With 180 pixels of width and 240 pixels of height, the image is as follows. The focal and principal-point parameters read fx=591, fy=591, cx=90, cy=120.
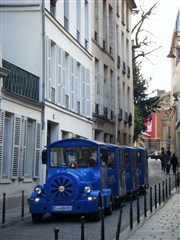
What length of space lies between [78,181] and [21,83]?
693 cm

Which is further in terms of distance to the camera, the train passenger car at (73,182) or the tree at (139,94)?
the tree at (139,94)

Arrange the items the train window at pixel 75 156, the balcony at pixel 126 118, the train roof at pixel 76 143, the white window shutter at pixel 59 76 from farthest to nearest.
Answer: the balcony at pixel 126 118 → the white window shutter at pixel 59 76 → the train roof at pixel 76 143 → the train window at pixel 75 156

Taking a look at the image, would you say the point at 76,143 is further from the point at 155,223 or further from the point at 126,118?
the point at 126,118

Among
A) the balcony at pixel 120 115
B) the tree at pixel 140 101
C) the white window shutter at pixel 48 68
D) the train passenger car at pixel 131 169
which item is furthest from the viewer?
the tree at pixel 140 101

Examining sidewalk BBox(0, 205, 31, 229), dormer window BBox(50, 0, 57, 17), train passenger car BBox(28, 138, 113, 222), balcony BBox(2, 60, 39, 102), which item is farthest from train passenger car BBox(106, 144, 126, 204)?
dormer window BBox(50, 0, 57, 17)

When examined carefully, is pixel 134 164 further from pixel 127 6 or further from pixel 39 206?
pixel 127 6

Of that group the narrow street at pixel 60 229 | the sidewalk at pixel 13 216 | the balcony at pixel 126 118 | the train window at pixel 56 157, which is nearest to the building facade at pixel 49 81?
the sidewalk at pixel 13 216

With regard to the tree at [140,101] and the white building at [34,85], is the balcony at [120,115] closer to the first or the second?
the tree at [140,101]

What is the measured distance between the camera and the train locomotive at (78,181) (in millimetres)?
16953

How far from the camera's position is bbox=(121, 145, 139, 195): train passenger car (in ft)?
80.2

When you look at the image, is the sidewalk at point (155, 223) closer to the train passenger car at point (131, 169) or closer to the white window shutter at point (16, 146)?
the white window shutter at point (16, 146)

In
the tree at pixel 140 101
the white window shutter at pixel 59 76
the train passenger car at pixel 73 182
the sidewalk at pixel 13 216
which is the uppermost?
the tree at pixel 140 101

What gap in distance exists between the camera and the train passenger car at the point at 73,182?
1695cm

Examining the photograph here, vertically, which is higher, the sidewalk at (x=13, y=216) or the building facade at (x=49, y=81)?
the building facade at (x=49, y=81)
